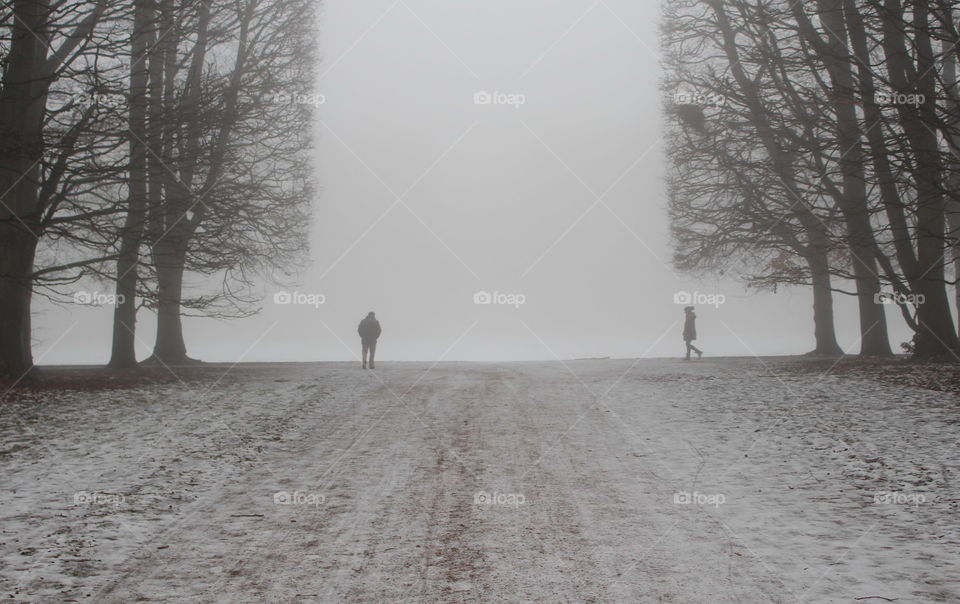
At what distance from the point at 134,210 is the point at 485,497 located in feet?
34.4

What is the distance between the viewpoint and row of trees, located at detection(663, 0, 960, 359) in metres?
13.8

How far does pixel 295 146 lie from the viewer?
937 inches

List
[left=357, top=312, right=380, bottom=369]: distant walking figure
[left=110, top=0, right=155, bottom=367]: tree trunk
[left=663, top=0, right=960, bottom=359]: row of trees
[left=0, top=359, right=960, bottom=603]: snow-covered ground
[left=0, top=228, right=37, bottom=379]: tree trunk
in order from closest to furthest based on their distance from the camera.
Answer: [left=0, top=359, right=960, bottom=603]: snow-covered ground < [left=663, top=0, right=960, bottom=359]: row of trees < [left=110, top=0, right=155, bottom=367]: tree trunk < [left=0, top=228, right=37, bottom=379]: tree trunk < [left=357, top=312, right=380, bottom=369]: distant walking figure

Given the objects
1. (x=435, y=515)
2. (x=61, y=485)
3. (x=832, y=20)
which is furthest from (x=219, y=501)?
(x=832, y=20)

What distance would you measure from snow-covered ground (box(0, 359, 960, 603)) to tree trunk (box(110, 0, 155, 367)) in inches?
124

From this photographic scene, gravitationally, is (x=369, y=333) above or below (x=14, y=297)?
below

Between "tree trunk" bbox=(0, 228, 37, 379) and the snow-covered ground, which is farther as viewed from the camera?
"tree trunk" bbox=(0, 228, 37, 379)

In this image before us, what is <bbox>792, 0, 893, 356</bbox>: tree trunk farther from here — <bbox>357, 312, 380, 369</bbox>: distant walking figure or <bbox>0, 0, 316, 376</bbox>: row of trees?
<bbox>357, 312, 380, 369</bbox>: distant walking figure

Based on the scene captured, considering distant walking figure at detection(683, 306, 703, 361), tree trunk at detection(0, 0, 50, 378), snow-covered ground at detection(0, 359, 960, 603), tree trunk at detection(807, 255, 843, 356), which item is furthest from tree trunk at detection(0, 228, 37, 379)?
tree trunk at detection(807, 255, 843, 356)

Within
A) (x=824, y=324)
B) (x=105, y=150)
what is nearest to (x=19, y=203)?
(x=105, y=150)

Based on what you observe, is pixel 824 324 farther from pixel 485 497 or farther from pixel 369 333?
pixel 485 497

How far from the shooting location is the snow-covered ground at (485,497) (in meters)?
6.22

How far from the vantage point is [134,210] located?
15.2m

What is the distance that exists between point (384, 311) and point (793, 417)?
52.9 meters
